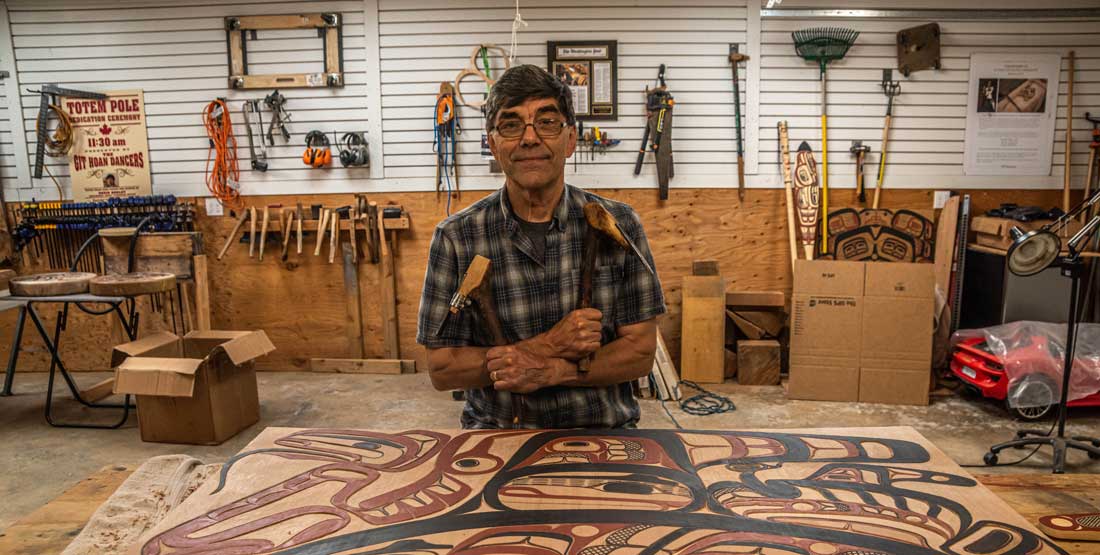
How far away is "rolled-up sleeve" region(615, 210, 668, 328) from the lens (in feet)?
5.96

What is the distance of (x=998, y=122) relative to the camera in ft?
15.3

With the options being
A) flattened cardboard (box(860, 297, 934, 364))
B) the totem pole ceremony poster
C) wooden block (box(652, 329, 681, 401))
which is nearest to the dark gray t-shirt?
wooden block (box(652, 329, 681, 401))

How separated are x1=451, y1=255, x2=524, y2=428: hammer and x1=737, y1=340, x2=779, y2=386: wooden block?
3.24 metres

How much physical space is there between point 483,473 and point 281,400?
3405mm

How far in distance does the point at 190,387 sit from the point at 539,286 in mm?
2513

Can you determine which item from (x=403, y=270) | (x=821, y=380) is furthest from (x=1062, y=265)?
(x=403, y=270)

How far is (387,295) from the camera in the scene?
4.95m

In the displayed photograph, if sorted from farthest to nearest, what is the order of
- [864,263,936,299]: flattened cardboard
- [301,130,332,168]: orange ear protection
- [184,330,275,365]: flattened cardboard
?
[301,130,332,168]: orange ear protection < [864,263,936,299]: flattened cardboard < [184,330,275,365]: flattened cardboard

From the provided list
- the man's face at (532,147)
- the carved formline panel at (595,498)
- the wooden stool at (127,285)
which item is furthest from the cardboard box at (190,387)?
the man's face at (532,147)

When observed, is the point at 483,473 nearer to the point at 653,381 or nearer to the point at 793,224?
the point at 653,381

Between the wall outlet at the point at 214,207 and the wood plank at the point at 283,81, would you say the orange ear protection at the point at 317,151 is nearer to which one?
the wood plank at the point at 283,81

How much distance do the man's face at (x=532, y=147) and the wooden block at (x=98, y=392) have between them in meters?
4.15

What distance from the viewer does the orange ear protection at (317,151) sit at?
187 inches

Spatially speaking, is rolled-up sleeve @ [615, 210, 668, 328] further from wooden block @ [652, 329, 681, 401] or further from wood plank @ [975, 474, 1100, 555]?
wooden block @ [652, 329, 681, 401]
